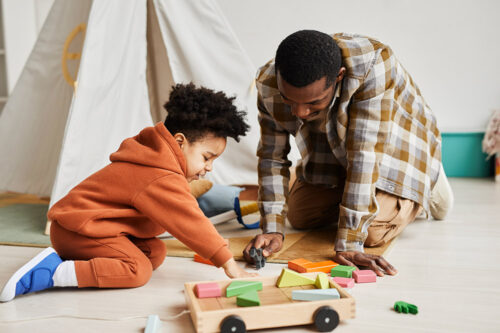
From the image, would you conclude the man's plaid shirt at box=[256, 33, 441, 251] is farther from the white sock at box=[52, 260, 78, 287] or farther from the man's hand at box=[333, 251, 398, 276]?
the white sock at box=[52, 260, 78, 287]

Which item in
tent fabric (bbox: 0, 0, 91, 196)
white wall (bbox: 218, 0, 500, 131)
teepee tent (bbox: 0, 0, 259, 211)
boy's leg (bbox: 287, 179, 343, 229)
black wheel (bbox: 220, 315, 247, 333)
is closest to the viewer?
black wheel (bbox: 220, 315, 247, 333)

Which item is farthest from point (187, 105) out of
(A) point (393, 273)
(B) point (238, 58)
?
(B) point (238, 58)

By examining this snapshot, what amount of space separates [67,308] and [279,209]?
699mm

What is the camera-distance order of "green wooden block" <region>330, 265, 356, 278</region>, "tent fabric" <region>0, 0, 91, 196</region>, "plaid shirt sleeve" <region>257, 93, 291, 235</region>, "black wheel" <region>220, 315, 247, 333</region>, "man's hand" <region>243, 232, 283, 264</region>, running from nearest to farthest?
"black wheel" <region>220, 315, 247, 333</region>
"green wooden block" <region>330, 265, 356, 278</region>
"man's hand" <region>243, 232, 283, 264</region>
"plaid shirt sleeve" <region>257, 93, 291, 235</region>
"tent fabric" <region>0, 0, 91, 196</region>

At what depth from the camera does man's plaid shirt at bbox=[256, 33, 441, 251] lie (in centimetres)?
129

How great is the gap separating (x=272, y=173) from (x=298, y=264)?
1.12 feet

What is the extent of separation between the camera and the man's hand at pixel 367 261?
1.25 meters

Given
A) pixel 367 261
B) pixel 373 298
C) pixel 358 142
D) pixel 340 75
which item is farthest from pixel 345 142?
pixel 373 298

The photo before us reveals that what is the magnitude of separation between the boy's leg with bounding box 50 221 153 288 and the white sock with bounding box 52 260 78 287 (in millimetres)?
11

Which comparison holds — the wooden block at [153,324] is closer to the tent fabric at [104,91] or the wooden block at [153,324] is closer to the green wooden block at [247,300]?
the green wooden block at [247,300]

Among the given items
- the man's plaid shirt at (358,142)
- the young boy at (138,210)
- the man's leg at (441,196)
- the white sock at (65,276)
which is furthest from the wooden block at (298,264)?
the man's leg at (441,196)

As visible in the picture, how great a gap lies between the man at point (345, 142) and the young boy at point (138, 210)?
0.25m

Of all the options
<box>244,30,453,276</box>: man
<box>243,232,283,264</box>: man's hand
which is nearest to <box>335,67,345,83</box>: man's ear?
<box>244,30,453,276</box>: man

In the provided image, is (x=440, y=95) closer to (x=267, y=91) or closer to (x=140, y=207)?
(x=267, y=91)
